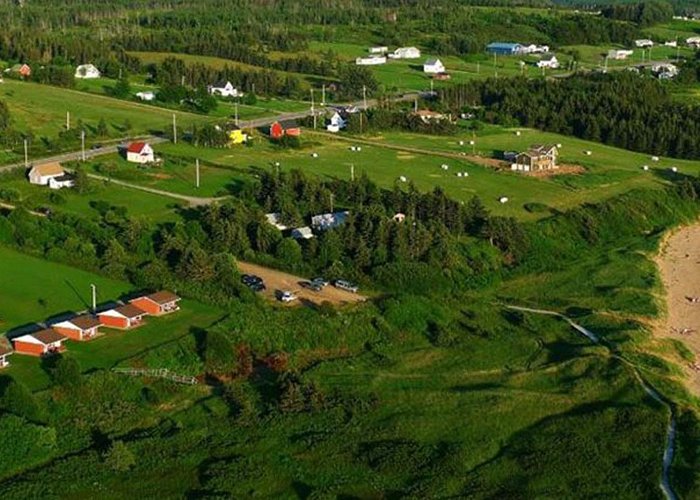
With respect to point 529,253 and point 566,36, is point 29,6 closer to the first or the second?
point 566,36

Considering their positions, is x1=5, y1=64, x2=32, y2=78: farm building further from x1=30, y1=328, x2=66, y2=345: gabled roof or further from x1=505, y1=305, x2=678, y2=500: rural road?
x1=505, y1=305, x2=678, y2=500: rural road

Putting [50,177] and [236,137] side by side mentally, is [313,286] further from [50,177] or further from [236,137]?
[236,137]

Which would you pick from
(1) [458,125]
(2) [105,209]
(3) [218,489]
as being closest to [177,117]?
(1) [458,125]

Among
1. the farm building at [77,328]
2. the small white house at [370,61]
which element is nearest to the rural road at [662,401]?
the farm building at [77,328]

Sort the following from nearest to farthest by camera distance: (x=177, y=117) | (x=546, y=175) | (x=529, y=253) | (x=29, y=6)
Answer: (x=529, y=253), (x=546, y=175), (x=177, y=117), (x=29, y=6)

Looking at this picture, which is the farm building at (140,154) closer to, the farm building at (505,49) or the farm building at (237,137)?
the farm building at (237,137)

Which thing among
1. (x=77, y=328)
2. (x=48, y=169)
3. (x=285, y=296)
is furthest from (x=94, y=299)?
(x=48, y=169)

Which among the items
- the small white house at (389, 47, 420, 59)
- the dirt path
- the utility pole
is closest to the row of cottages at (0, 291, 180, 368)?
the utility pole
